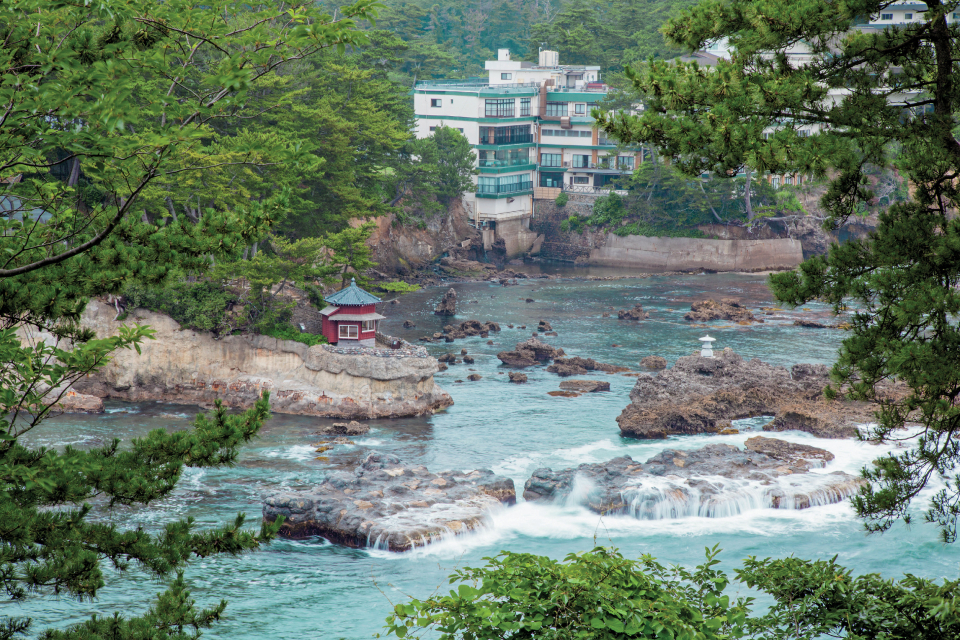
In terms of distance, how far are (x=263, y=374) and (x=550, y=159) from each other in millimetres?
41150

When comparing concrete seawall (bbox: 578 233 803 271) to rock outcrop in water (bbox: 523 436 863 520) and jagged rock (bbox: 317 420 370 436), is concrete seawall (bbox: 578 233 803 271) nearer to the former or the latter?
rock outcrop in water (bbox: 523 436 863 520)

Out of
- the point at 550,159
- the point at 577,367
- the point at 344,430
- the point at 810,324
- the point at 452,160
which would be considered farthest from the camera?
the point at 550,159

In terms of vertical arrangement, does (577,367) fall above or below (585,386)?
above

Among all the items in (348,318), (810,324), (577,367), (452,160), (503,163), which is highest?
(503,163)

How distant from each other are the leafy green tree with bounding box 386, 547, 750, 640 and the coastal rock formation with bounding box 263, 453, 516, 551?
1418 centimetres

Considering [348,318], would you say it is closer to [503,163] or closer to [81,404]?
[81,404]

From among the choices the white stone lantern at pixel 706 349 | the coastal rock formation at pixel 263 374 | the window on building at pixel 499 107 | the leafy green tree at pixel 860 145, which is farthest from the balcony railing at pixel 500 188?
the leafy green tree at pixel 860 145

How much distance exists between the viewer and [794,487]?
23062mm

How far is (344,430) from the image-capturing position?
95.8ft

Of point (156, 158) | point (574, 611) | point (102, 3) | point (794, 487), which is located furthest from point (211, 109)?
point (794, 487)

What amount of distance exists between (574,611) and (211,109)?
4.73m

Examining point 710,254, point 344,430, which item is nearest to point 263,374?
point 344,430

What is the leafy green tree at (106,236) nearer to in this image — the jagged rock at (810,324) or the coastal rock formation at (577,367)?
the coastal rock formation at (577,367)

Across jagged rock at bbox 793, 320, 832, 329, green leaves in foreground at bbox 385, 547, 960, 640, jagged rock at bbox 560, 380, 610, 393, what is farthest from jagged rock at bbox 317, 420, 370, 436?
jagged rock at bbox 793, 320, 832, 329
